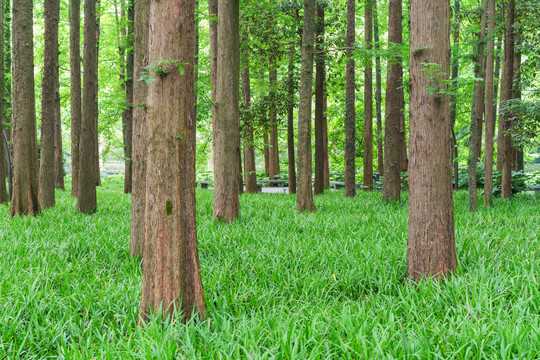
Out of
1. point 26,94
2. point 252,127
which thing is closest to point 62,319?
point 26,94

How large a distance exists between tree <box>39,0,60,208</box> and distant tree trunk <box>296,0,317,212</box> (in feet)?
19.1

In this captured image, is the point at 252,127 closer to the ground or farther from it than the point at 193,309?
farther from it

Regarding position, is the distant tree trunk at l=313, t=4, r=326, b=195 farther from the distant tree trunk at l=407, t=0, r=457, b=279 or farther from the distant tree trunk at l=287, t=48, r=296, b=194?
the distant tree trunk at l=407, t=0, r=457, b=279

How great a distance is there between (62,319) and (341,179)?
2080cm

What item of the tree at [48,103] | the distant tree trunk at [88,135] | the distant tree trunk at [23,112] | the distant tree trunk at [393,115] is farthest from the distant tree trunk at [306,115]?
the tree at [48,103]

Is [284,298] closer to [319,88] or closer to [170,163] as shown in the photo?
Result: [170,163]

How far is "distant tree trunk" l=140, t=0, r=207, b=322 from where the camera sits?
2.77 metres

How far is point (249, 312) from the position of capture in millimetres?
3355

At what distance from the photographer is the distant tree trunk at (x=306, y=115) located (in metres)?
8.61

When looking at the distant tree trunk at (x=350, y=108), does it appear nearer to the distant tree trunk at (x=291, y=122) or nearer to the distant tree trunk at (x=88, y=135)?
the distant tree trunk at (x=291, y=122)

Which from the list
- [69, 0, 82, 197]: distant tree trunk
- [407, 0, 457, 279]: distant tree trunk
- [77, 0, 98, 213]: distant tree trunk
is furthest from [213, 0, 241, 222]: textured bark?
[69, 0, 82, 197]: distant tree trunk

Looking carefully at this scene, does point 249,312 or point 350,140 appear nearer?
point 249,312

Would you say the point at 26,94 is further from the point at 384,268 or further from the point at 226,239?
the point at 384,268

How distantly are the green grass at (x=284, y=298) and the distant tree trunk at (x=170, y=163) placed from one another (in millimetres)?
319
